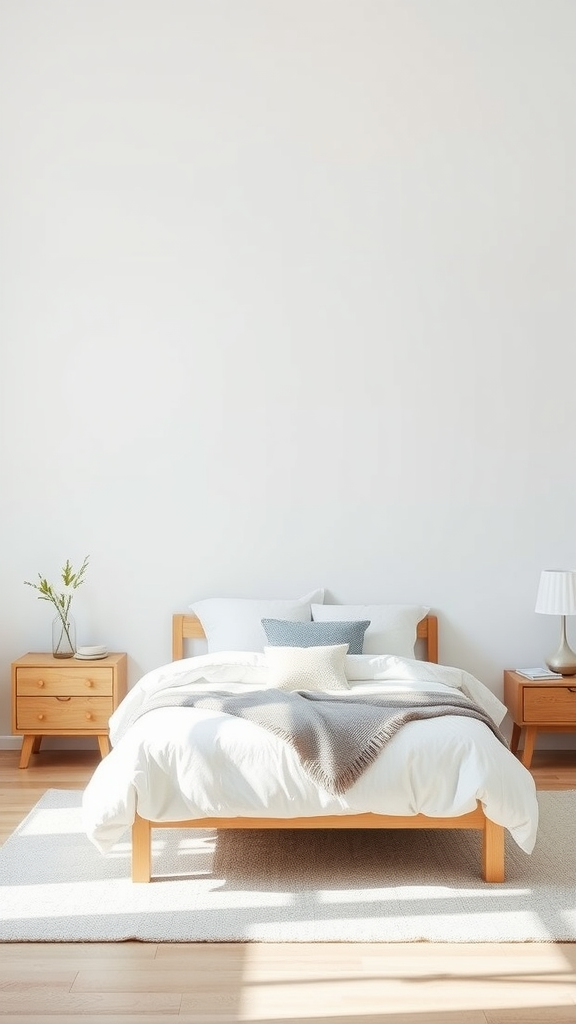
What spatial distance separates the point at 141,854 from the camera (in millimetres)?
3320

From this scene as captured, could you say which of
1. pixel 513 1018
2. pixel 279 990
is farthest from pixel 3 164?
pixel 513 1018

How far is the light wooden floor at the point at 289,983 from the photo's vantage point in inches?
97.9

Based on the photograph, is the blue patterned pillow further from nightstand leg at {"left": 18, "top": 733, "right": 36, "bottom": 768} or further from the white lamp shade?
nightstand leg at {"left": 18, "top": 733, "right": 36, "bottom": 768}

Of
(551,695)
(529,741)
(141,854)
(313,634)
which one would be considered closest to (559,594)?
(551,695)

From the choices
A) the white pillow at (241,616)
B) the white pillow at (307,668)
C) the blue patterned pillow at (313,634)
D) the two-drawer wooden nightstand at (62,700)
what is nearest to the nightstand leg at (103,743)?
the two-drawer wooden nightstand at (62,700)

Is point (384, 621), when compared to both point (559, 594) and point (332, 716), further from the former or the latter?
point (332, 716)

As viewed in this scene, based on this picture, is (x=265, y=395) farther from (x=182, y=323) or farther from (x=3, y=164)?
(x=3, y=164)

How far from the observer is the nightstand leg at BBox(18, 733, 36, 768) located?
4820 millimetres

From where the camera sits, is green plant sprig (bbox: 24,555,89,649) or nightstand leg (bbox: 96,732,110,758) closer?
nightstand leg (bbox: 96,732,110,758)

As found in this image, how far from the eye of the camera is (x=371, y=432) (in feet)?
17.1

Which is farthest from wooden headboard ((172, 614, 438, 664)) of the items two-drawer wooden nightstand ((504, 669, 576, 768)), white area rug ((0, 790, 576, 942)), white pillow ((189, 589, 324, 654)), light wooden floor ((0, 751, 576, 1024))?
light wooden floor ((0, 751, 576, 1024))

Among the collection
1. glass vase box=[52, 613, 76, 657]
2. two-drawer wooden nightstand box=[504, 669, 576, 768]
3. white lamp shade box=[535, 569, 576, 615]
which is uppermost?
white lamp shade box=[535, 569, 576, 615]

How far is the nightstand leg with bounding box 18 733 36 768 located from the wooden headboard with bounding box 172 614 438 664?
81cm

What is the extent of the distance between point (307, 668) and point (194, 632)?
111 cm
